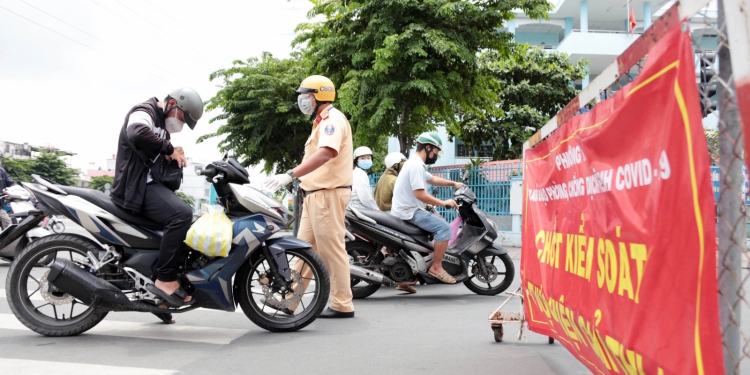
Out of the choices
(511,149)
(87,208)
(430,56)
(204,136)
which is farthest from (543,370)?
(511,149)

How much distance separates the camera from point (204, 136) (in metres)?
21.5

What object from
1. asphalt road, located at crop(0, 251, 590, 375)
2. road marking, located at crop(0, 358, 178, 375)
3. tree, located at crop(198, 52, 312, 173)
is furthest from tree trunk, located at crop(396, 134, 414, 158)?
road marking, located at crop(0, 358, 178, 375)

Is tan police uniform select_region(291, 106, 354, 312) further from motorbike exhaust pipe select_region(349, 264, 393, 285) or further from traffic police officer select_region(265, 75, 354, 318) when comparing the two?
motorbike exhaust pipe select_region(349, 264, 393, 285)

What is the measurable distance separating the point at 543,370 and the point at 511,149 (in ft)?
69.3

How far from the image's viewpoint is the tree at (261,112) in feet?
65.6

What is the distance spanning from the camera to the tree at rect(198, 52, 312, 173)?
787 inches

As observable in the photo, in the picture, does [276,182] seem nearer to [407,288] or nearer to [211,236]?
[211,236]

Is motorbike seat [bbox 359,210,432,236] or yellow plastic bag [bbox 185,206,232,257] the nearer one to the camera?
yellow plastic bag [bbox 185,206,232,257]

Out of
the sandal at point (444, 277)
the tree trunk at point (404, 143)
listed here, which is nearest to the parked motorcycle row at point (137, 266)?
the sandal at point (444, 277)

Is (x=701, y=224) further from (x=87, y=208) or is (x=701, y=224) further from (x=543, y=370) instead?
Result: (x=87, y=208)

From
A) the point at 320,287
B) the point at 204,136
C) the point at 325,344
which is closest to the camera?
the point at 325,344

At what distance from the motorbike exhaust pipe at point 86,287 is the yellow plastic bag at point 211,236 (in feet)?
1.94

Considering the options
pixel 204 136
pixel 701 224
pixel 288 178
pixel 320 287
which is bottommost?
pixel 320 287

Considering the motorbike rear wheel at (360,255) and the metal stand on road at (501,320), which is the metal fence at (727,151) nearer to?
the metal stand on road at (501,320)
